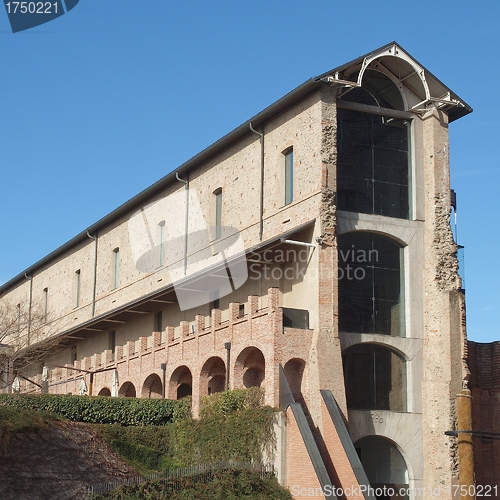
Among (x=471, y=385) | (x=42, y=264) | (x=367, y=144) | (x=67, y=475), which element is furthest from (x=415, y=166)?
(x=42, y=264)

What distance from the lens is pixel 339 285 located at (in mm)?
31031

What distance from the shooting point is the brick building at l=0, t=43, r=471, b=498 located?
96.8 ft

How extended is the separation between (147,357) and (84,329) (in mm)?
8074

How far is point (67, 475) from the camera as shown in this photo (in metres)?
28.7

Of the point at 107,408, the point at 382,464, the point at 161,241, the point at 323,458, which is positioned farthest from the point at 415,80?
the point at 107,408

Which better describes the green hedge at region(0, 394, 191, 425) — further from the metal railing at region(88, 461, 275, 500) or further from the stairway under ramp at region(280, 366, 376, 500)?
the stairway under ramp at region(280, 366, 376, 500)

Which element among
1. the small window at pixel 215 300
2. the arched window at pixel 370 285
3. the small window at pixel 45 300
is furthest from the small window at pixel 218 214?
the small window at pixel 45 300

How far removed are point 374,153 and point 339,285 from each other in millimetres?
5127

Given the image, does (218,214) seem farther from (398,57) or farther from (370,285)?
(398,57)

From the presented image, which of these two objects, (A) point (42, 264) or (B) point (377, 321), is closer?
(B) point (377, 321)

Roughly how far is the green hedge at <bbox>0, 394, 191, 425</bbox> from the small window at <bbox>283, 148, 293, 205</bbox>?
8217 millimetres

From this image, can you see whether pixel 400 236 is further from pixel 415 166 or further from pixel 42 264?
pixel 42 264

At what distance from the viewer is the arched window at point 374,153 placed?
105ft

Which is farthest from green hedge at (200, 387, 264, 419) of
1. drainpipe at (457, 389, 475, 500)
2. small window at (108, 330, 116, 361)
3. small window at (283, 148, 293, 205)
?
drainpipe at (457, 389, 475, 500)
